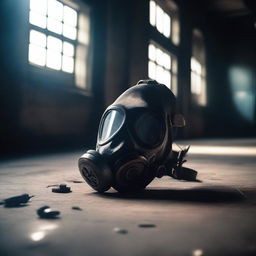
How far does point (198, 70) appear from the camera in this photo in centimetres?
1239

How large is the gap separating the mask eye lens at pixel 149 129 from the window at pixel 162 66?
6826 millimetres

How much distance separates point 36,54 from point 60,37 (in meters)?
0.70

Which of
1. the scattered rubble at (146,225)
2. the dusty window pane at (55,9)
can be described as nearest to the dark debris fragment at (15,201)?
the scattered rubble at (146,225)

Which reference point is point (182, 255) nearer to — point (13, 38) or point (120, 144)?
point (120, 144)

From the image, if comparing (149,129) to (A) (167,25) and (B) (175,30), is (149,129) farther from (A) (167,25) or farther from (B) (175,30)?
(B) (175,30)

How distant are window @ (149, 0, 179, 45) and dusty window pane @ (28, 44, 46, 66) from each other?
394 centimetres

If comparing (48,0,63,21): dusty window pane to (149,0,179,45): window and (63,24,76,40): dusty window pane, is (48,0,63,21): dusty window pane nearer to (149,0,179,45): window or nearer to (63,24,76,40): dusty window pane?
(63,24,76,40): dusty window pane

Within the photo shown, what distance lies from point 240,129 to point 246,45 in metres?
3.38

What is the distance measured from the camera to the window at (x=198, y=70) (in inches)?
473

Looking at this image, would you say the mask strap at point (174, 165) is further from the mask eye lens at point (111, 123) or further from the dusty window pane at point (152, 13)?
the dusty window pane at point (152, 13)

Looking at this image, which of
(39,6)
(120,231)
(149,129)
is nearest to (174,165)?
(149,129)

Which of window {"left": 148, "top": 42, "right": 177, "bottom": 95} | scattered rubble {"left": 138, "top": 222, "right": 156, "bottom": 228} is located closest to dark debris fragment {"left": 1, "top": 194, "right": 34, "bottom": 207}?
scattered rubble {"left": 138, "top": 222, "right": 156, "bottom": 228}

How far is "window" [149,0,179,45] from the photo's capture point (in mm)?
8820

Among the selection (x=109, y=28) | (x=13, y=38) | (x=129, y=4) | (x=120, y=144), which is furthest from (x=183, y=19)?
(x=120, y=144)
